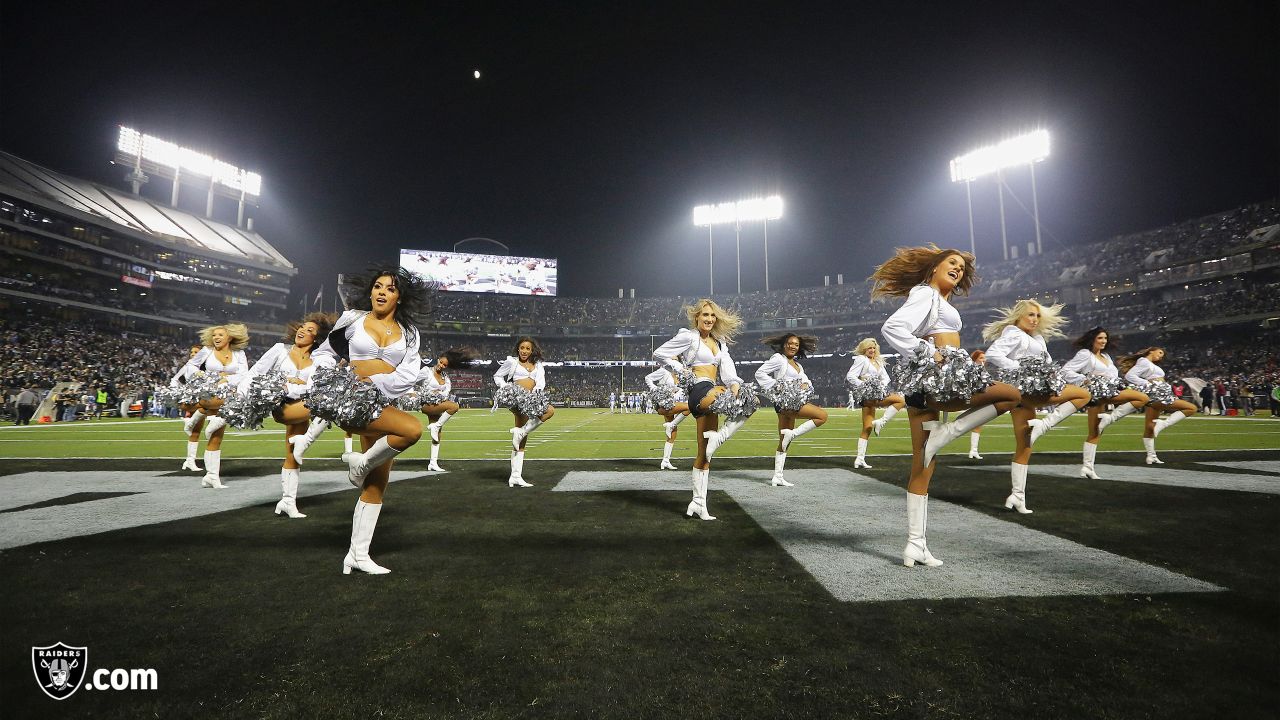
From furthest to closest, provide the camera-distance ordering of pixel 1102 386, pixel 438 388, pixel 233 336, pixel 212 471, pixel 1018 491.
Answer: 1. pixel 438 388
2. pixel 233 336
3. pixel 1102 386
4. pixel 212 471
5. pixel 1018 491

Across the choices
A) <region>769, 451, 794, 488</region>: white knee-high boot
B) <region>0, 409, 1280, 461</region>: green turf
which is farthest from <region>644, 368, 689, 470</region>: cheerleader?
<region>0, 409, 1280, 461</region>: green turf

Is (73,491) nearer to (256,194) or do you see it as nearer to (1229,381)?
(1229,381)

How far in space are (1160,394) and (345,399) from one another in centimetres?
1138

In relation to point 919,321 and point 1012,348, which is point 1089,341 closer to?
point 1012,348

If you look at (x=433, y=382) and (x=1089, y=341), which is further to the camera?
(x=433, y=382)

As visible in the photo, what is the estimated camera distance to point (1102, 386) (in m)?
7.80

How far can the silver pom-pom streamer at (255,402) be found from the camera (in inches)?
221

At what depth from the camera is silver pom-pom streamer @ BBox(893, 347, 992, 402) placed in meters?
3.88

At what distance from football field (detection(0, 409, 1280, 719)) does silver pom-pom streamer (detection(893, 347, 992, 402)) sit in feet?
4.05

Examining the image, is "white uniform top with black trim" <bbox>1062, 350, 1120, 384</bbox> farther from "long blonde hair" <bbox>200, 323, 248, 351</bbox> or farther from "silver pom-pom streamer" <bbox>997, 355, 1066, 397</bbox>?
"long blonde hair" <bbox>200, 323, 248, 351</bbox>

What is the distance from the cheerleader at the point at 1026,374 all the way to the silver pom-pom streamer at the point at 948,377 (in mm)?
2071

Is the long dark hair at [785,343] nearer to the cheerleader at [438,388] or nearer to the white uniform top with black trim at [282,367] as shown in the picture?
the cheerleader at [438,388]

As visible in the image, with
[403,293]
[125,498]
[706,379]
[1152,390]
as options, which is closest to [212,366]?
[125,498]

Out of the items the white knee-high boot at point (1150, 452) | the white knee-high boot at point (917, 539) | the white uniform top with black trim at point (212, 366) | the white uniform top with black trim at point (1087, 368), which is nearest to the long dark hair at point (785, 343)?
the white uniform top with black trim at point (1087, 368)
